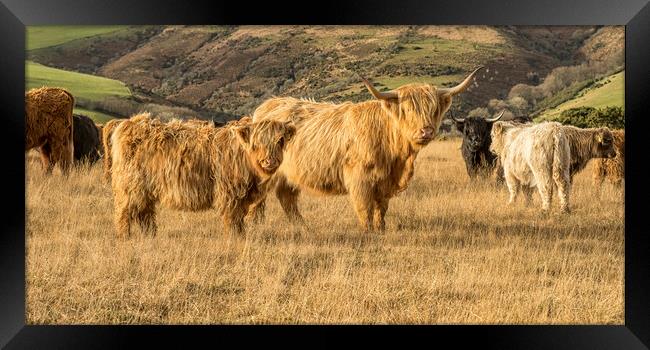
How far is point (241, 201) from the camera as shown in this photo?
7508 mm

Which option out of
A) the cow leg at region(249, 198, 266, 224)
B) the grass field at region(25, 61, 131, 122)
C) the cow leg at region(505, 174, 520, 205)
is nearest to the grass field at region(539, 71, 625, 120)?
the grass field at region(25, 61, 131, 122)

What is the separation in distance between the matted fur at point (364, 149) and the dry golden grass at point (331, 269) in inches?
14.7

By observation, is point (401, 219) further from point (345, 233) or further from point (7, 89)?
point (7, 89)

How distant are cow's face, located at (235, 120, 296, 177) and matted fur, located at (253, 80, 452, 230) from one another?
1396 mm

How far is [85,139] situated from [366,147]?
8.50 metres

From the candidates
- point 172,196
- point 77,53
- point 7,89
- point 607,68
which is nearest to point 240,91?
point 77,53

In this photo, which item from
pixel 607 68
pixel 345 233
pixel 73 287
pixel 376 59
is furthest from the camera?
pixel 376 59

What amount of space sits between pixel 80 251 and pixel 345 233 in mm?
2585

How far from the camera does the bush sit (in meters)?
24.4

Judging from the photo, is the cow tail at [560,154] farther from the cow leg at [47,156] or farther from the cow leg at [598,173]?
the cow leg at [47,156]

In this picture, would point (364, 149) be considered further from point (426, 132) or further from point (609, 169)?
point (609, 169)

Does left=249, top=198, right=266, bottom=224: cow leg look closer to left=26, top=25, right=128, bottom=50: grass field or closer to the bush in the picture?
the bush

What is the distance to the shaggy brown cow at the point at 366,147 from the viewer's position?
8.29 meters

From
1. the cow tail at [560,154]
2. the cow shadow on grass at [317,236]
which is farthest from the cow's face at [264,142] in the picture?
the cow tail at [560,154]
